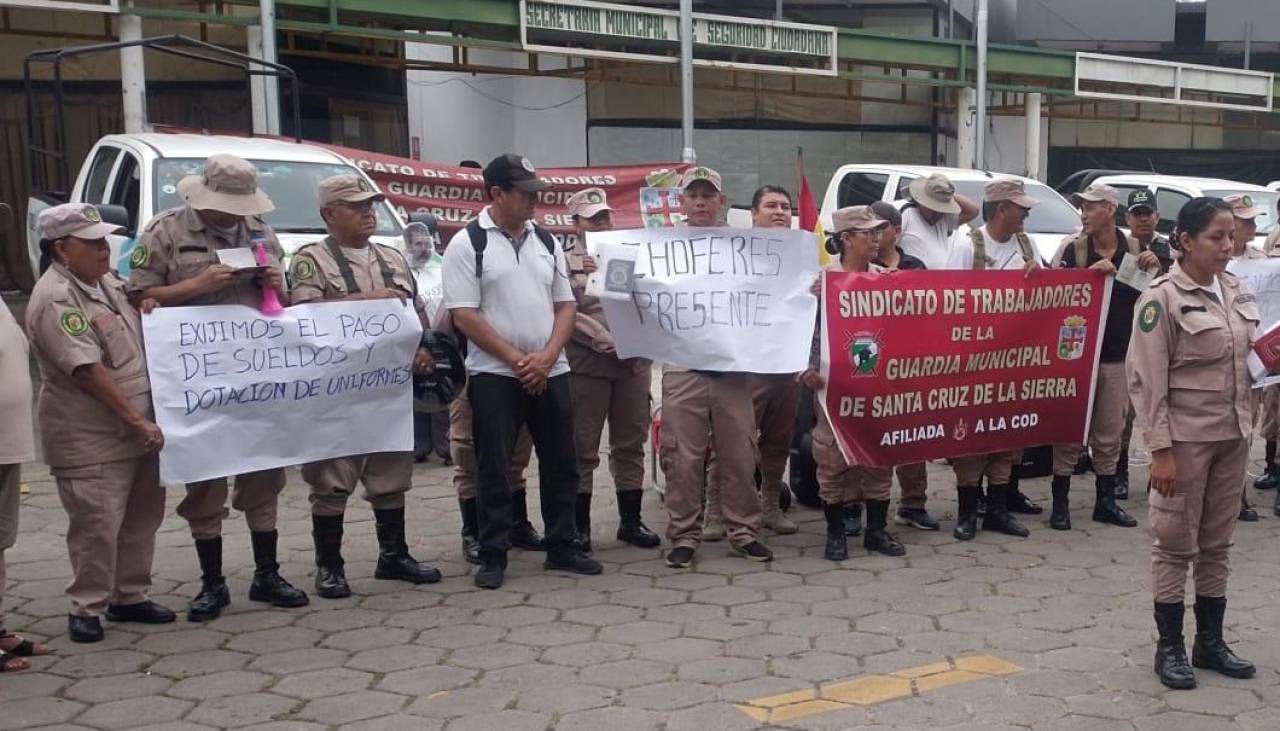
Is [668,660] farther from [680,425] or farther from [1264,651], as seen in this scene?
[1264,651]

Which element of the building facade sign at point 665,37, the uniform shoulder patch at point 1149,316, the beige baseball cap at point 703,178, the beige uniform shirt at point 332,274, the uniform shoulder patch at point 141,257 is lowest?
the uniform shoulder patch at point 1149,316

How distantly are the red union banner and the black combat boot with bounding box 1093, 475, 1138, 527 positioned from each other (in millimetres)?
284

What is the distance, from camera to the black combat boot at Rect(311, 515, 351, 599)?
231 inches

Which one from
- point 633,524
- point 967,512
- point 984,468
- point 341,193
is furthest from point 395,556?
point 984,468

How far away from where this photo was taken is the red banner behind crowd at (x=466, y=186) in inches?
478

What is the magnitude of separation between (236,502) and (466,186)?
7221 mm

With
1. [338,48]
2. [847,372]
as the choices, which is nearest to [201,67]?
[338,48]

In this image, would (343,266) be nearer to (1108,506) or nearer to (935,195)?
(935,195)

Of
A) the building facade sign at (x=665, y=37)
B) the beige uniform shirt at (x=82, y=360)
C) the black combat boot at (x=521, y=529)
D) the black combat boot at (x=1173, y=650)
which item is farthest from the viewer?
the building facade sign at (x=665, y=37)

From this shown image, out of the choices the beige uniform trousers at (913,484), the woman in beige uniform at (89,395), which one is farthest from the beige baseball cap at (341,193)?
the beige uniform trousers at (913,484)

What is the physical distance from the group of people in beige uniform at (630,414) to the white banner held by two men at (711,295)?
141 millimetres

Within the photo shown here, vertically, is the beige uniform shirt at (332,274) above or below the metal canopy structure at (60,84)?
below

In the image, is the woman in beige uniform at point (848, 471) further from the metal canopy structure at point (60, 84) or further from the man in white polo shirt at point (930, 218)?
the metal canopy structure at point (60, 84)

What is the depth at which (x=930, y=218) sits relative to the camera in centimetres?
774
